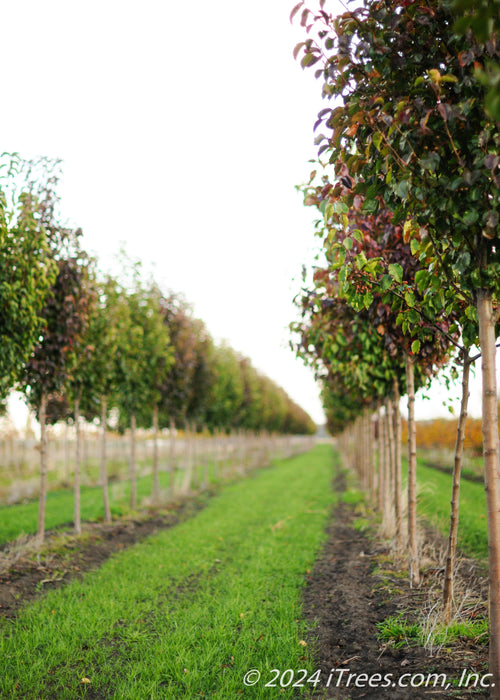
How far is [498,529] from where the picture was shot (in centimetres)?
334

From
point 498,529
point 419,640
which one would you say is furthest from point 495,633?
point 419,640

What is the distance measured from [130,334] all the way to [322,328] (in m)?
6.24

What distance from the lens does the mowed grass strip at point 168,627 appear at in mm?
3998

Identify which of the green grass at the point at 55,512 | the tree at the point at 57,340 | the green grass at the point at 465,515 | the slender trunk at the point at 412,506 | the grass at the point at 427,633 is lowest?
the green grass at the point at 55,512

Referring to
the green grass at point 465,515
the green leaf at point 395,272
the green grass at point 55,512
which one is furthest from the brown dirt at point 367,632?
the green grass at point 55,512

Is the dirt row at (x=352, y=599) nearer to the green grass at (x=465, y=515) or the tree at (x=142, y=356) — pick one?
the green grass at (x=465, y=515)

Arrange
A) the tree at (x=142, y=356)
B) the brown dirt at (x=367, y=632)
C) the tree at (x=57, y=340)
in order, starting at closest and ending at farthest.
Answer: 1. the brown dirt at (x=367, y=632)
2. the tree at (x=57, y=340)
3. the tree at (x=142, y=356)

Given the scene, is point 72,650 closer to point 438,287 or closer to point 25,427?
point 438,287

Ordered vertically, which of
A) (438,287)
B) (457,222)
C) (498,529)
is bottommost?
(498,529)

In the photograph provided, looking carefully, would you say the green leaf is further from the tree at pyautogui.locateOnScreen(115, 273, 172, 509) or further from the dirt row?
the tree at pyautogui.locateOnScreen(115, 273, 172, 509)

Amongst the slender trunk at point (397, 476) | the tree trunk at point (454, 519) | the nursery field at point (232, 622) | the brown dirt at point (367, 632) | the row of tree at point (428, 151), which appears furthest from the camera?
the slender trunk at point (397, 476)

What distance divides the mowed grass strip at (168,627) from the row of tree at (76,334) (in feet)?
8.22

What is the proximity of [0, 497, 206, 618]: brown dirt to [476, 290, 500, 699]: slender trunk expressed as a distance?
500 centimetres

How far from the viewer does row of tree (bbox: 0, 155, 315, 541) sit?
263 inches
